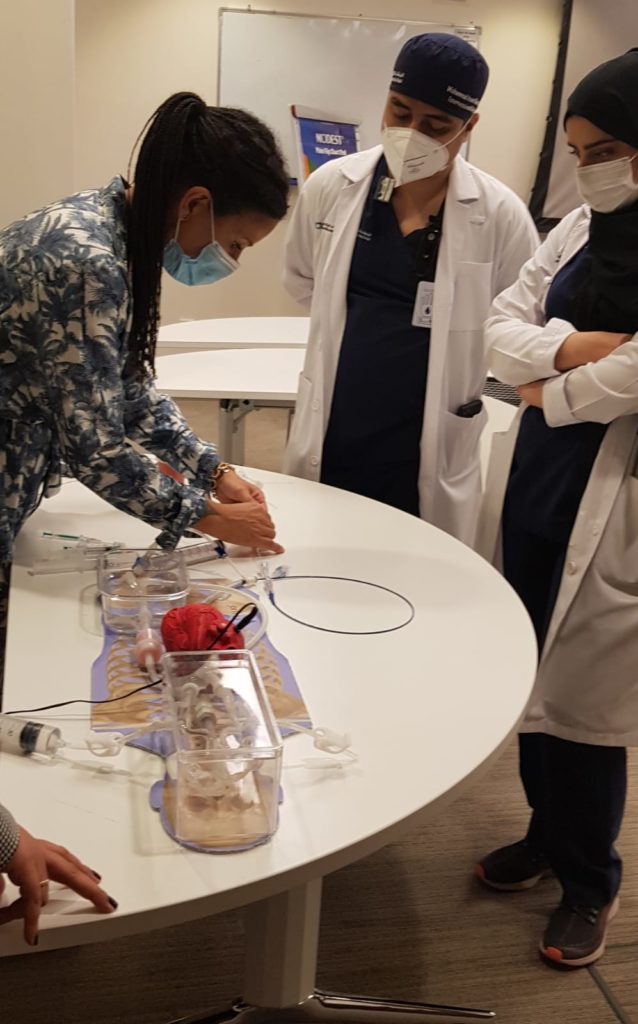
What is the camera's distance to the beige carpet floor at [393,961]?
1603mm

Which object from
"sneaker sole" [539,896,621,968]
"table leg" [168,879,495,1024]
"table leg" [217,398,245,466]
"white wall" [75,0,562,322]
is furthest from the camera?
"white wall" [75,0,562,322]

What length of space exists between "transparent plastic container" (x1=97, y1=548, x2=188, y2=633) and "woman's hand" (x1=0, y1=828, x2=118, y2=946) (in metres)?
0.48

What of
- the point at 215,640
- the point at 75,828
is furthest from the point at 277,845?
the point at 215,640

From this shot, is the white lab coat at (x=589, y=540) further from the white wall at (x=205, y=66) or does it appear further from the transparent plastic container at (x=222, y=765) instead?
the white wall at (x=205, y=66)

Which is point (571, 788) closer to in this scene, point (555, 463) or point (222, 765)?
point (555, 463)

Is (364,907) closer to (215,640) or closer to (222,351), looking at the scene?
(215,640)

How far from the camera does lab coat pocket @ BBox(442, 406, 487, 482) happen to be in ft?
6.66

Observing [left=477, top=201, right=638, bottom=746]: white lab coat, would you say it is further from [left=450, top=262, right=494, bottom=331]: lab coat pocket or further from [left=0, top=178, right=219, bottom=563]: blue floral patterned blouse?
[left=0, top=178, right=219, bottom=563]: blue floral patterned blouse

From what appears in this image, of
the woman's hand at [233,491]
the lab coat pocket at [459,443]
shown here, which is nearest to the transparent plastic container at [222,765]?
the woman's hand at [233,491]

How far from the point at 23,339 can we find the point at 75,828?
66 centimetres

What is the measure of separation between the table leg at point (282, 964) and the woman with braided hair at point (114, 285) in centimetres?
55

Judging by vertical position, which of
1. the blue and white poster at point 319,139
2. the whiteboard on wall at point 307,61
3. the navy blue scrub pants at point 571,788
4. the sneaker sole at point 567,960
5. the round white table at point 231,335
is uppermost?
the whiteboard on wall at point 307,61

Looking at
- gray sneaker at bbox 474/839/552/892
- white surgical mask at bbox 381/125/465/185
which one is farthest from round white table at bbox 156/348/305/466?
gray sneaker at bbox 474/839/552/892

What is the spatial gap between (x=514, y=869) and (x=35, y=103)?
2465mm
